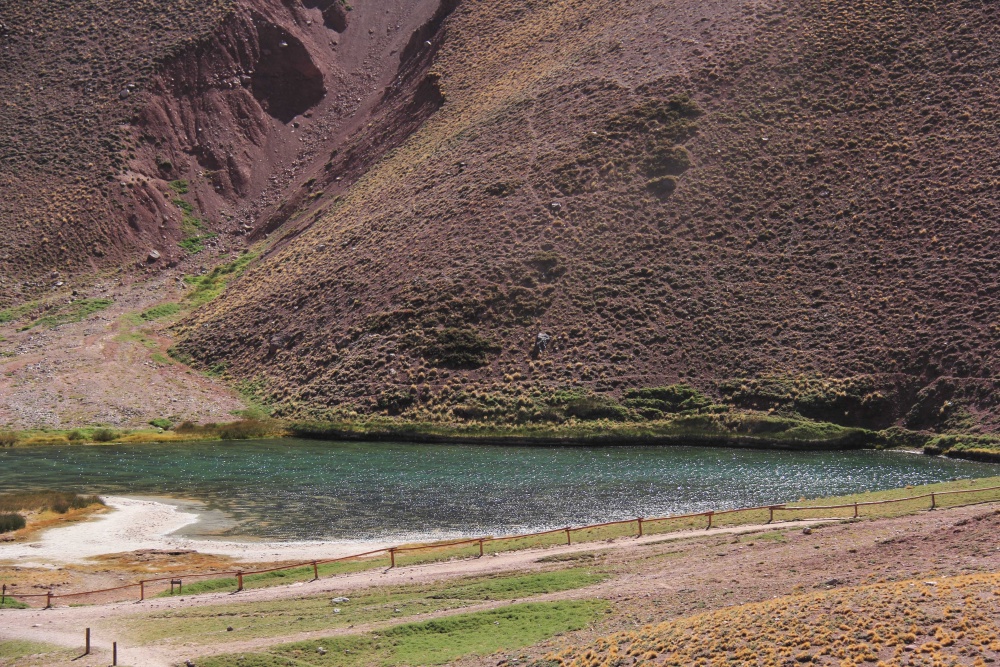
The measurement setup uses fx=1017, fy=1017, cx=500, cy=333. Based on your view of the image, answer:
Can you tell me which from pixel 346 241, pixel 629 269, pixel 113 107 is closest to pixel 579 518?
pixel 629 269

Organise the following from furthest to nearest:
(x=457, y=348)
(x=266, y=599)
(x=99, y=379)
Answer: (x=99, y=379), (x=457, y=348), (x=266, y=599)

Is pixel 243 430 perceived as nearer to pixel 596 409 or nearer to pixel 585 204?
pixel 596 409

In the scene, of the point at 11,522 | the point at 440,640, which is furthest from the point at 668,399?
the point at 440,640

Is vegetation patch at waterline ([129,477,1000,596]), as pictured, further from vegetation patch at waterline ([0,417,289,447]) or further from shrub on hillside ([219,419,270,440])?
vegetation patch at waterline ([0,417,289,447])

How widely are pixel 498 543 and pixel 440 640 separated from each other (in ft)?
34.6

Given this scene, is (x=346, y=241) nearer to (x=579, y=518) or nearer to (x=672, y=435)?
(x=672, y=435)

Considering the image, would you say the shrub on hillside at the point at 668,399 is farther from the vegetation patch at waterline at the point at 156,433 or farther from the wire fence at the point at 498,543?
the wire fence at the point at 498,543

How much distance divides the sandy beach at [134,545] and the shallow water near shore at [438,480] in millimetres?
1191

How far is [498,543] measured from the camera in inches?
1276

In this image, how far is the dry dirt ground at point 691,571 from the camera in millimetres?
21141

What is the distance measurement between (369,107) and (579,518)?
267ft

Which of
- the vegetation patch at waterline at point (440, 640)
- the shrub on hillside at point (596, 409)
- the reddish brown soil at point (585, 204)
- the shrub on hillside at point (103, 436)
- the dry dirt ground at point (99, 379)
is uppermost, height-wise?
the reddish brown soil at point (585, 204)

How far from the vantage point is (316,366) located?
6931cm

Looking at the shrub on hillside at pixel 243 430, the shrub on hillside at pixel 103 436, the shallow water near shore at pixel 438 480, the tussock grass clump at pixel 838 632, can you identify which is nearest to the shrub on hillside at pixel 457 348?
the shallow water near shore at pixel 438 480
